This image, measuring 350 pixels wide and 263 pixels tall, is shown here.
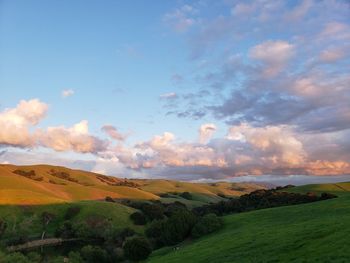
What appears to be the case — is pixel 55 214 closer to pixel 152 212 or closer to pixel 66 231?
pixel 66 231

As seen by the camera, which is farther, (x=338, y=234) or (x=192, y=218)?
(x=192, y=218)

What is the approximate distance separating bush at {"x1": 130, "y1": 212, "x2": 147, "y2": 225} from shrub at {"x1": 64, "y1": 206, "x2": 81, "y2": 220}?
1829 cm

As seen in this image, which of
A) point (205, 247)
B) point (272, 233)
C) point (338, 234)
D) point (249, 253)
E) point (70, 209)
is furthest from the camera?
point (70, 209)

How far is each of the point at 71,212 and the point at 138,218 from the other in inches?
881

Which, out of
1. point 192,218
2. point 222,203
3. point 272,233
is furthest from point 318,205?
point 222,203

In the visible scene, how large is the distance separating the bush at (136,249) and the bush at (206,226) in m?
15.3

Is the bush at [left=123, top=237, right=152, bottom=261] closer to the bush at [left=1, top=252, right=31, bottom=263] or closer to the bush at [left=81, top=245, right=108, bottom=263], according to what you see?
the bush at [left=81, top=245, right=108, bottom=263]

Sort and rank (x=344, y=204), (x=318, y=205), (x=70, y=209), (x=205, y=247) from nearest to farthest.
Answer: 1. (x=205, y=247)
2. (x=344, y=204)
3. (x=318, y=205)
4. (x=70, y=209)

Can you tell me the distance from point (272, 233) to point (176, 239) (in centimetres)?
3450

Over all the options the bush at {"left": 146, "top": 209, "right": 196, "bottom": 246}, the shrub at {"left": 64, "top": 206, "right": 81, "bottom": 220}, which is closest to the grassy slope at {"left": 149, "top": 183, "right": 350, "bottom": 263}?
the bush at {"left": 146, "top": 209, "right": 196, "bottom": 246}

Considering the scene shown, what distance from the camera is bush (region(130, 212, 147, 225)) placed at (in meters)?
129

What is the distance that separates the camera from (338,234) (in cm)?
4322

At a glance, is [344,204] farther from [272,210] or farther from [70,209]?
[70,209]

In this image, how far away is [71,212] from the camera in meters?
136
